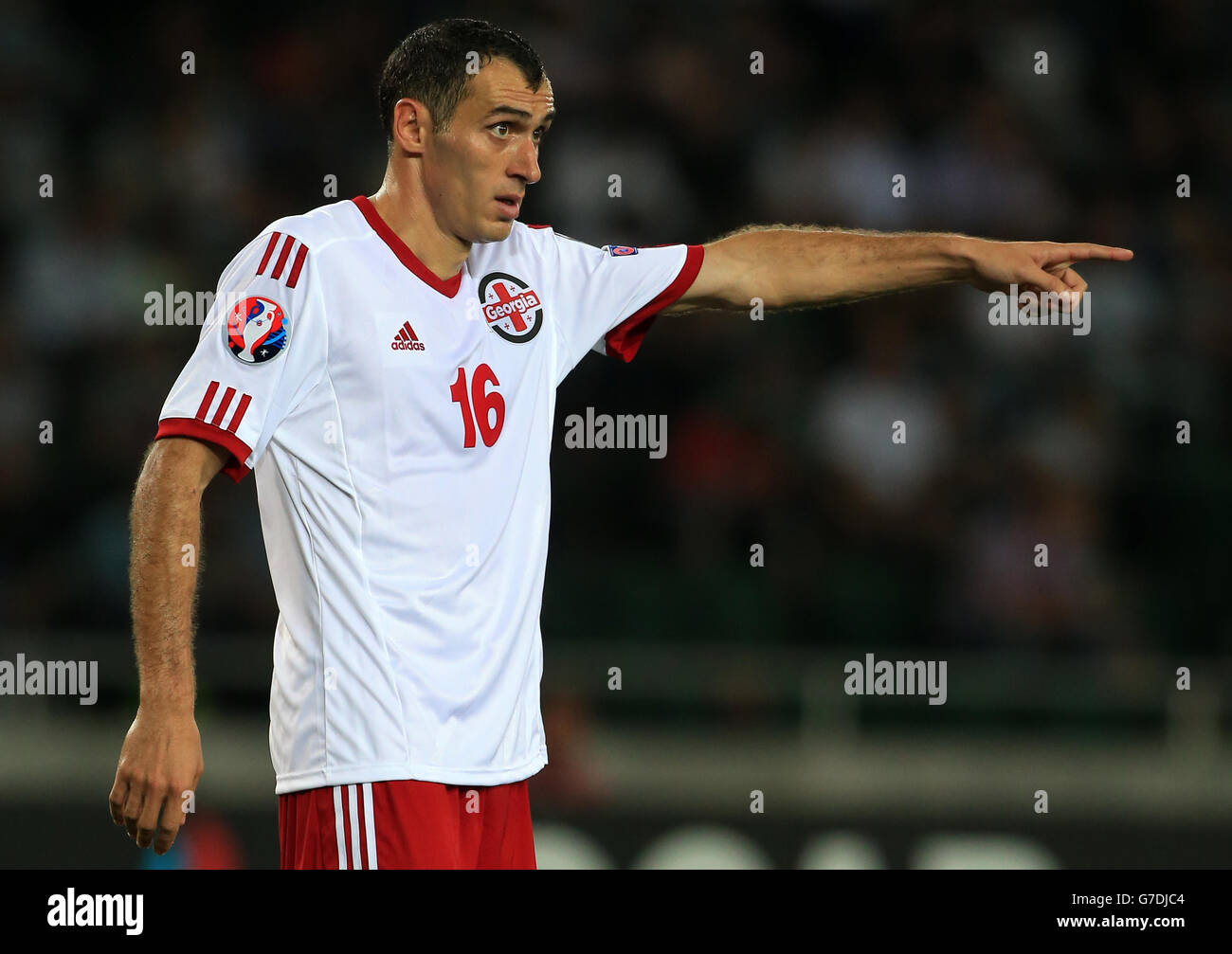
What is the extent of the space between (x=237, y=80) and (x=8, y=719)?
14.1ft

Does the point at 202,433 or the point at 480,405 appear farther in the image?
the point at 480,405

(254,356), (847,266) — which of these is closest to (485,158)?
(254,356)

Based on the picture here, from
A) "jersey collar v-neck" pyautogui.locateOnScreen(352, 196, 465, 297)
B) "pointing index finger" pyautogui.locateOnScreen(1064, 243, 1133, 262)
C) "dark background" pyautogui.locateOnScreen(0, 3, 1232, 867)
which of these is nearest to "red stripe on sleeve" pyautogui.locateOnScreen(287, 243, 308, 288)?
"jersey collar v-neck" pyautogui.locateOnScreen(352, 196, 465, 297)

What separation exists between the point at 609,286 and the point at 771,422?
4.66 metres

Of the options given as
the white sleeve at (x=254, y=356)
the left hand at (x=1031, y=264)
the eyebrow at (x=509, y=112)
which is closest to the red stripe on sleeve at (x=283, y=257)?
the white sleeve at (x=254, y=356)

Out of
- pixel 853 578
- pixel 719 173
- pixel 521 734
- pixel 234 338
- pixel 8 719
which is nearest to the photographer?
pixel 234 338

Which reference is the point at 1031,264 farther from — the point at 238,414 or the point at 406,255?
the point at 238,414

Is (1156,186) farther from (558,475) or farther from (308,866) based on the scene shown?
(308,866)

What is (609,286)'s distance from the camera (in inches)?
150

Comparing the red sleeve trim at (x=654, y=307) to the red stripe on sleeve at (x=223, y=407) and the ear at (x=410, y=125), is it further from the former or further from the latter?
the red stripe on sleeve at (x=223, y=407)

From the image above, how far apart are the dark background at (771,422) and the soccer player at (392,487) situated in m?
3.09
